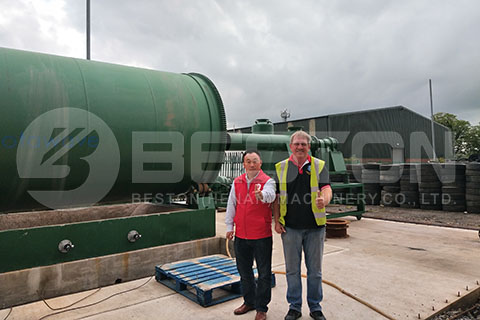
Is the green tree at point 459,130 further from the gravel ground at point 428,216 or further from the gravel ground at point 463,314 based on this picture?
the gravel ground at point 463,314

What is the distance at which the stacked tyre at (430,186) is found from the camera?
11016 millimetres

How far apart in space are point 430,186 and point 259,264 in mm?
9899

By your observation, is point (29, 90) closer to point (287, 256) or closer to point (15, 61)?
point (15, 61)

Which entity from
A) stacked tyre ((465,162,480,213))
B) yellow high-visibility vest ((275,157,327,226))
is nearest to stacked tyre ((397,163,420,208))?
stacked tyre ((465,162,480,213))

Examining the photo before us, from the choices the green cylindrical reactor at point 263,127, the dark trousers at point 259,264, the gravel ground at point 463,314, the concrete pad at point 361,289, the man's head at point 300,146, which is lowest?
the gravel ground at point 463,314

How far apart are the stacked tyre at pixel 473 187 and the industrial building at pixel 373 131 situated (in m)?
13.3

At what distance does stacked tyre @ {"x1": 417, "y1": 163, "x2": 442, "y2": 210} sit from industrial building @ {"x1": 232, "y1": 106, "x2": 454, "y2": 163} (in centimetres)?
1250

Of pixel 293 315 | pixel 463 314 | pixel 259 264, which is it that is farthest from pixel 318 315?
pixel 463 314

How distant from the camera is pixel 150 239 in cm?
459

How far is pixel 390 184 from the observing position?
12.1m

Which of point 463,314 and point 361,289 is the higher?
point 361,289

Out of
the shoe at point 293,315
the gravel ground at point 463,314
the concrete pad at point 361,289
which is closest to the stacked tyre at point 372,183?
the concrete pad at point 361,289

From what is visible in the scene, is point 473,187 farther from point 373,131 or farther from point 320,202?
point 373,131

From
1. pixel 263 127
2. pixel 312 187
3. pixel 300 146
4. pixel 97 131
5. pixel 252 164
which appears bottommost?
pixel 312 187
